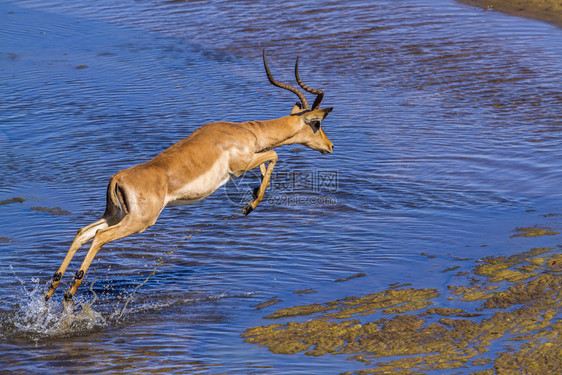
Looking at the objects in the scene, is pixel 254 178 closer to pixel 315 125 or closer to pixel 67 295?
pixel 315 125

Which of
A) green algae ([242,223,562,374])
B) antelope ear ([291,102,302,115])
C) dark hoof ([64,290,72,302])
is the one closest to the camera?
green algae ([242,223,562,374])

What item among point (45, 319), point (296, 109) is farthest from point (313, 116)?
point (45, 319)

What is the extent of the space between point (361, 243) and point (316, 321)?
175cm

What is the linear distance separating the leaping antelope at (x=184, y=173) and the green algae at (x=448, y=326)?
4.85 ft

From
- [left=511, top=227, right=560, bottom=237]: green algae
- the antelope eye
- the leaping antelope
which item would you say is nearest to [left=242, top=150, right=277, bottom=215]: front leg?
the leaping antelope

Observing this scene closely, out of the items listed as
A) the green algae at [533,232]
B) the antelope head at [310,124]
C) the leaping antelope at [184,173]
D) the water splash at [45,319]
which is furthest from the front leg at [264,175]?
the green algae at [533,232]

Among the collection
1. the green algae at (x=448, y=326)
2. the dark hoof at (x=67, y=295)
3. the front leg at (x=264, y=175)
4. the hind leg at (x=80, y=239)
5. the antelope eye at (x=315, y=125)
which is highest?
the antelope eye at (x=315, y=125)

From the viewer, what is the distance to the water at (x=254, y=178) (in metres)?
6.52

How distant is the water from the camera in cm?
652

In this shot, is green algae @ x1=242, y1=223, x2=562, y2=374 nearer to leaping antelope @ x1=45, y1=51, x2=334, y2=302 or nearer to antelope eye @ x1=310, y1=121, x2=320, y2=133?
leaping antelope @ x1=45, y1=51, x2=334, y2=302

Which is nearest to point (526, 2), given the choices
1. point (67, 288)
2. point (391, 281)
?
point (391, 281)

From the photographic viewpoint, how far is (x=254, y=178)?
9.99 m

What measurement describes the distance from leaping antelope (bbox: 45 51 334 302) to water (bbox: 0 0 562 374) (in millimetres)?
556

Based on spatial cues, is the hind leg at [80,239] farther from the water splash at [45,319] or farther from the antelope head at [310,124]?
the antelope head at [310,124]
